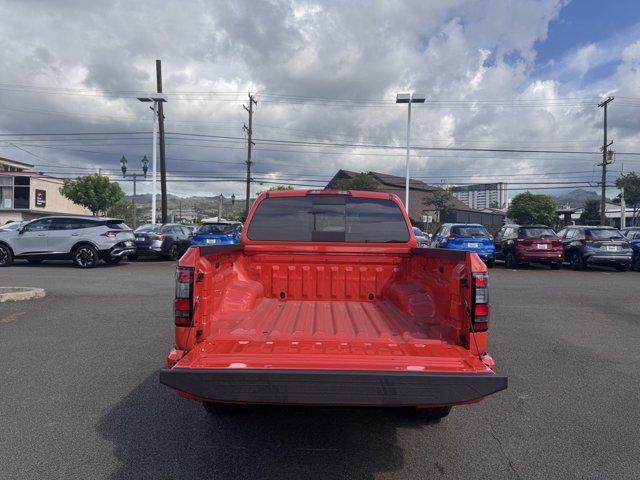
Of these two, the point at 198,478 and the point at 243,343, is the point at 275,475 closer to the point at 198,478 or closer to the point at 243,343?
the point at 198,478

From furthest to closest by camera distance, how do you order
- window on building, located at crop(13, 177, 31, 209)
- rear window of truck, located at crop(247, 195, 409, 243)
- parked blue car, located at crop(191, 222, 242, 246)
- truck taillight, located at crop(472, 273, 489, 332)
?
window on building, located at crop(13, 177, 31, 209), parked blue car, located at crop(191, 222, 242, 246), rear window of truck, located at crop(247, 195, 409, 243), truck taillight, located at crop(472, 273, 489, 332)

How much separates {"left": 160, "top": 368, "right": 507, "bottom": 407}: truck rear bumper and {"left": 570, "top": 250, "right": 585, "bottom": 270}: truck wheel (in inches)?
682

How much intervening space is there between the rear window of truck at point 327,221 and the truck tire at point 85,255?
41.5 ft

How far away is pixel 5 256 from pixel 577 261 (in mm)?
19220

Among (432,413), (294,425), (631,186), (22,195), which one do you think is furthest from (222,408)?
(631,186)

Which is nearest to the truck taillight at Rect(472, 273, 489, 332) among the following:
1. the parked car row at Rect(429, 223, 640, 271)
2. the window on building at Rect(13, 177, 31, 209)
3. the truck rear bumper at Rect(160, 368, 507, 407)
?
the truck rear bumper at Rect(160, 368, 507, 407)

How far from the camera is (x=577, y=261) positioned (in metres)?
18.2

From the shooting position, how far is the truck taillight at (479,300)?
3.33 metres

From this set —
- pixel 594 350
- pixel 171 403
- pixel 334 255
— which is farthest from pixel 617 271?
pixel 171 403

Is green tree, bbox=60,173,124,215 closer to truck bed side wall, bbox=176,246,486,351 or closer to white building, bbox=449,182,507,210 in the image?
truck bed side wall, bbox=176,246,486,351

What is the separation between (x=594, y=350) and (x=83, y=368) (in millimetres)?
6217

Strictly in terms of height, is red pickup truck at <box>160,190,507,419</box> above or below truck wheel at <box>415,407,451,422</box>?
above

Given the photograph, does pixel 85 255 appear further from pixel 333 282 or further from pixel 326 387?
pixel 326 387

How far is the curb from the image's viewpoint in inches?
371
